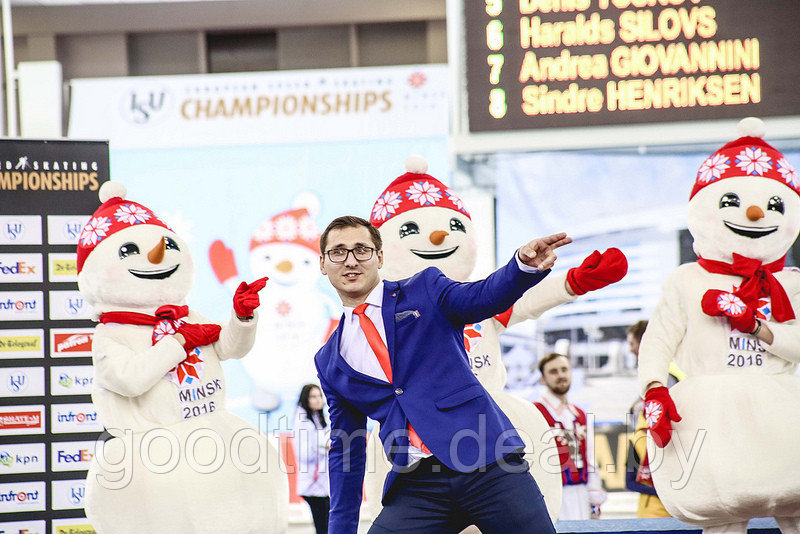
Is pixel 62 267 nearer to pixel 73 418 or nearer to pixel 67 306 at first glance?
pixel 67 306

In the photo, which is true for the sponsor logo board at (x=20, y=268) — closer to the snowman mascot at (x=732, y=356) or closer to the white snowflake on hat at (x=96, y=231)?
the white snowflake on hat at (x=96, y=231)

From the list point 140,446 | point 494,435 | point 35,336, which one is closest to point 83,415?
point 35,336

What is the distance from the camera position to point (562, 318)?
286 inches

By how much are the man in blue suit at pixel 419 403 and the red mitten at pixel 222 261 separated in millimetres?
4719

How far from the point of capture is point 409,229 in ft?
12.8

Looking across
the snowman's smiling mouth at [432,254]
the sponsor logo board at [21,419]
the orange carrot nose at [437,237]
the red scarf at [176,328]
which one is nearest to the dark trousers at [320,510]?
the sponsor logo board at [21,419]

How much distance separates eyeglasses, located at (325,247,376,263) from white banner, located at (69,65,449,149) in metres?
4.70

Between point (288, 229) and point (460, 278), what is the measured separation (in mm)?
3511

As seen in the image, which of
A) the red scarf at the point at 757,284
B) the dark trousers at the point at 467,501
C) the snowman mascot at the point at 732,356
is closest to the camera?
the dark trousers at the point at 467,501

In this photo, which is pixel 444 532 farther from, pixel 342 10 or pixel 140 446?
pixel 342 10

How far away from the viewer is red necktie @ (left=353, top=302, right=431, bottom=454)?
242 centimetres

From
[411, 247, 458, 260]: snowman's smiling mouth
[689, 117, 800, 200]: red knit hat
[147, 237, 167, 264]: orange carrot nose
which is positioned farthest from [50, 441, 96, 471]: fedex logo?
[689, 117, 800, 200]: red knit hat

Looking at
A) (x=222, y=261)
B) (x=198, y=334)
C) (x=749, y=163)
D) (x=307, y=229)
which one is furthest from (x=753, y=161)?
(x=222, y=261)

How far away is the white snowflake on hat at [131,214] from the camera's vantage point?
151 inches
